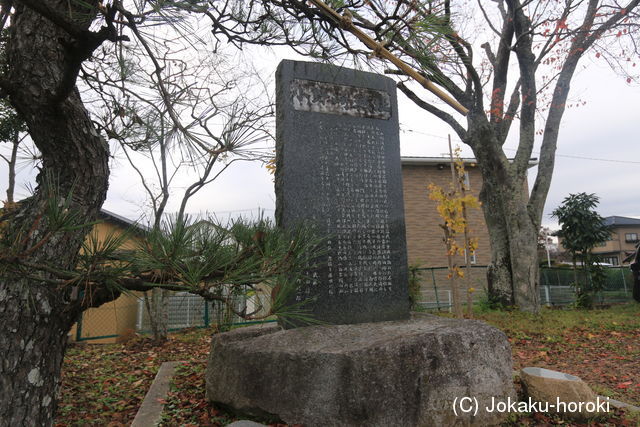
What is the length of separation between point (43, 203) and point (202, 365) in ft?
10.1

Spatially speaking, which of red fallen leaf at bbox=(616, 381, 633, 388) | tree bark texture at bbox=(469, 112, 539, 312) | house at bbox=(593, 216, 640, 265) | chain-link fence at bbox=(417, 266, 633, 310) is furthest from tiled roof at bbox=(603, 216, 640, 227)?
red fallen leaf at bbox=(616, 381, 633, 388)

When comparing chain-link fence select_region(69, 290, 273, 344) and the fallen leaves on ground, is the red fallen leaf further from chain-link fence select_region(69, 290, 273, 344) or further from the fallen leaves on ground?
chain-link fence select_region(69, 290, 273, 344)

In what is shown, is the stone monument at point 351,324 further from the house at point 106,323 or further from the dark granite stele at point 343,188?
the house at point 106,323

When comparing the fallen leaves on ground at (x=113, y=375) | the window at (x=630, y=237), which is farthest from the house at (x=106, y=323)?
the window at (x=630, y=237)

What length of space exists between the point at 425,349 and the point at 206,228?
5.01ft

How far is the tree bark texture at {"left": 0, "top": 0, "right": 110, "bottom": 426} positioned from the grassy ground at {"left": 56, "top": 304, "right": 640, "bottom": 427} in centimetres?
124

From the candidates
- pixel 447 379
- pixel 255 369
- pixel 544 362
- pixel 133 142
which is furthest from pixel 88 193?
pixel 544 362

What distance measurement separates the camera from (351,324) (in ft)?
10.5

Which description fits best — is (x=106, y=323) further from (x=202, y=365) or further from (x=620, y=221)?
(x=620, y=221)

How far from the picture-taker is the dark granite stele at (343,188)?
3.29 meters

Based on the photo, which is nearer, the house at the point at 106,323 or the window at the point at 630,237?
the house at the point at 106,323

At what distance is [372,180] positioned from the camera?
363 cm

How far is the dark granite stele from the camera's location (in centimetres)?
329

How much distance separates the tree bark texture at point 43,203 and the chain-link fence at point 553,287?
9.38 m
